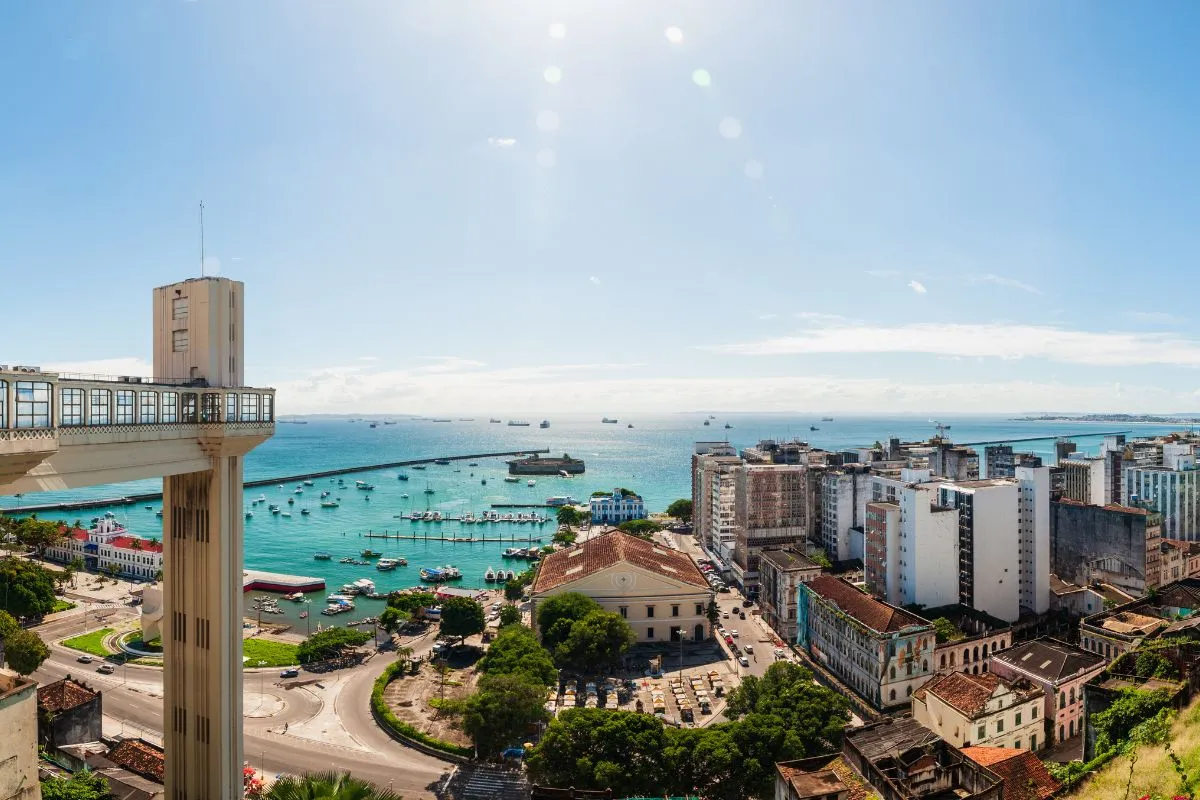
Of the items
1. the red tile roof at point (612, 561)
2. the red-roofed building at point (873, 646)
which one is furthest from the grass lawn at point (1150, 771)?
the red tile roof at point (612, 561)

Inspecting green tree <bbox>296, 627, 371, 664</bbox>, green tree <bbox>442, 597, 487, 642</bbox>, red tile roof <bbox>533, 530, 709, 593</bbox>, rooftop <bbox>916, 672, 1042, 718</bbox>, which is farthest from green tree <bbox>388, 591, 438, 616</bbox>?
rooftop <bbox>916, 672, 1042, 718</bbox>

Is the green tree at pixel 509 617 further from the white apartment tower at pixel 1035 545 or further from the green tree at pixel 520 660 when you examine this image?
the white apartment tower at pixel 1035 545

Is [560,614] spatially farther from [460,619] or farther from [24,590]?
[24,590]

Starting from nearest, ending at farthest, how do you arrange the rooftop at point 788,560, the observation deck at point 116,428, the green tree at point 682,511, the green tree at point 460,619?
the observation deck at point 116,428
the green tree at point 460,619
the rooftop at point 788,560
the green tree at point 682,511

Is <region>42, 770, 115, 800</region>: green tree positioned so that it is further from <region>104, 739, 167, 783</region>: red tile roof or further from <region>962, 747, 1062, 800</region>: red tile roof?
<region>962, 747, 1062, 800</region>: red tile roof

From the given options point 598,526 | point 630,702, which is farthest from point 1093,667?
point 598,526

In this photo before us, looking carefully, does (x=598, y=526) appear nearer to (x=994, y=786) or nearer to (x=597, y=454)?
(x=994, y=786)
